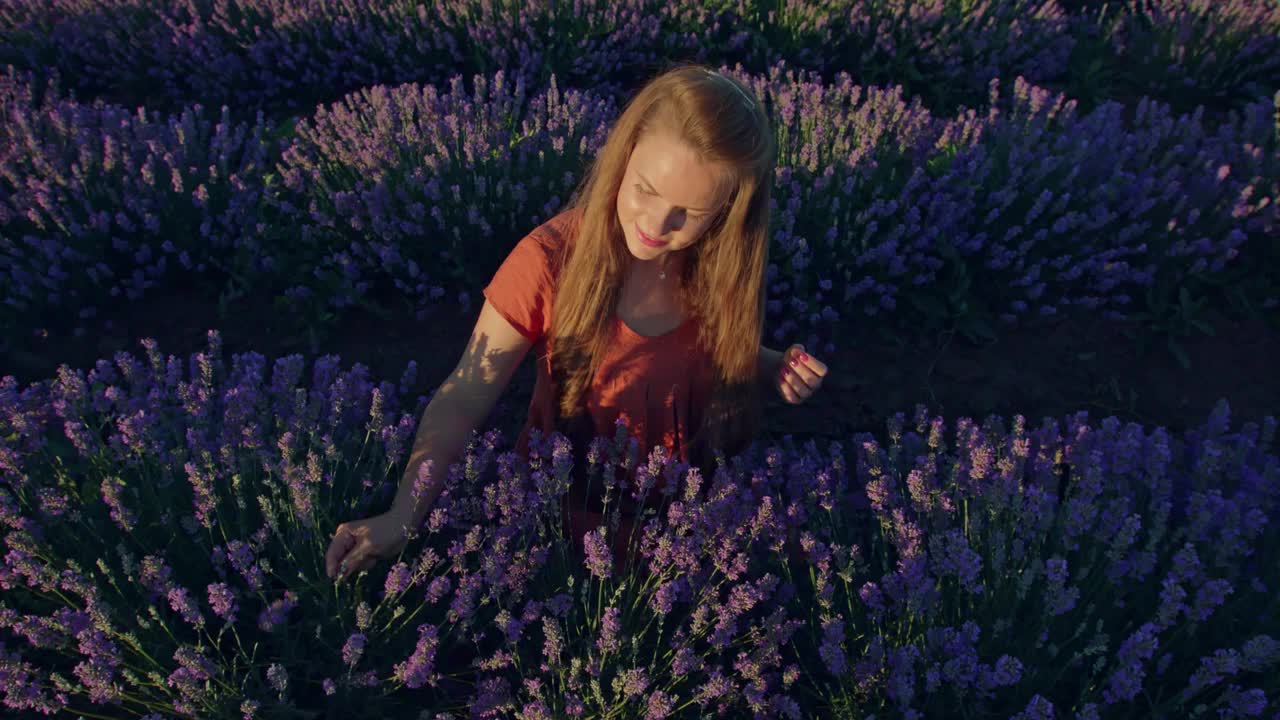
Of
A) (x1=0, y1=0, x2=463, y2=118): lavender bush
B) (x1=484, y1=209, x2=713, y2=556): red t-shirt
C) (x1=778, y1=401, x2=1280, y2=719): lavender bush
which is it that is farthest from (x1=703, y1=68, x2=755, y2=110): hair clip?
(x1=0, y1=0, x2=463, y2=118): lavender bush

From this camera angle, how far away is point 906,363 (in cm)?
329

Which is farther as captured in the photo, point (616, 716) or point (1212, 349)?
point (1212, 349)

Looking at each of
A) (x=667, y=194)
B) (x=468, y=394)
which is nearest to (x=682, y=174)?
(x=667, y=194)

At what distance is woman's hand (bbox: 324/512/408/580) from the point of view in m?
1.81

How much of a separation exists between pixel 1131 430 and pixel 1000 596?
836 millimetres

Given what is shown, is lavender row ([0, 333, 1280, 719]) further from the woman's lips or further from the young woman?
the woman's lips

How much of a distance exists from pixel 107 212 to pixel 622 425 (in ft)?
8.27

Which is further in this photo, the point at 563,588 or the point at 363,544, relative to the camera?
the point at 563,588

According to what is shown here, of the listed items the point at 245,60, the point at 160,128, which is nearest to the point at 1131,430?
the point at 160,128

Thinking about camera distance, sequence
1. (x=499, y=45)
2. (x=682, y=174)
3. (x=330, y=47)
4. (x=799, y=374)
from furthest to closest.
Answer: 1. (x=330, y=47)
2. (x=499, y=45)
3. (x=799, y=374)
4. (x=682, y=174)

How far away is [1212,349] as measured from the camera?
342 cm

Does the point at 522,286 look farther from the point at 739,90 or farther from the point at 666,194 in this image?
the point at 739,90

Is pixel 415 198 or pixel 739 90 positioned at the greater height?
pixel 739 90

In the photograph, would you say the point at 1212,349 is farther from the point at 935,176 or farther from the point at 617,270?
the point at 617,270
